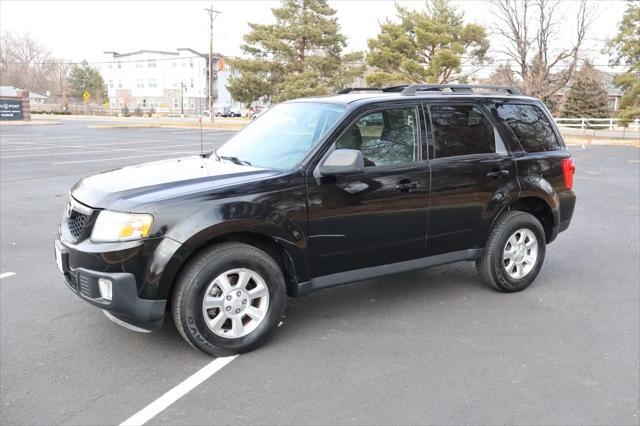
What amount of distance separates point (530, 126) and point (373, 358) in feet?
9.42

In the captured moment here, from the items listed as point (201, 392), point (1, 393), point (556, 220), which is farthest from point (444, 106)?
point (1, 393)

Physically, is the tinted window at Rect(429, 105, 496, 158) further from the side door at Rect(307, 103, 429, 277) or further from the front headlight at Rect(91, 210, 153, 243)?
the front headlight at Rect(91, 210, 153, 243)

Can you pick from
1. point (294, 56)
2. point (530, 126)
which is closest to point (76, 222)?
point (530, 126)

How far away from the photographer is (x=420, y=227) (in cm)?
461

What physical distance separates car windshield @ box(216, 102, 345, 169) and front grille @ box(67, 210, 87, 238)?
1.23 meters

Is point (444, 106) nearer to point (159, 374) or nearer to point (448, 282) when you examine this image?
A: point (448, 282)

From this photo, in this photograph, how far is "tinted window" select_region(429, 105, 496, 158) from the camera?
474 centimetres

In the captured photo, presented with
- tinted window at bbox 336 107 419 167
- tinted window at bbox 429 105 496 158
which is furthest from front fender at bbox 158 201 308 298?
tinted window at bbox 429 105 496 158

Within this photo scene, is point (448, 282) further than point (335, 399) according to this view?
Yes

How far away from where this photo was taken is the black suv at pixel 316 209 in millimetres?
3605

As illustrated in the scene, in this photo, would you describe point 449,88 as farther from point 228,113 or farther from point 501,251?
point 228,113

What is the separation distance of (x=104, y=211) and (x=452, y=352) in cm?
252

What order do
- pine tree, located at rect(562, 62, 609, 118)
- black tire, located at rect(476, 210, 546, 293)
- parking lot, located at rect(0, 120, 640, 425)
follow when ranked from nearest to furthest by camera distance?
parking lot, located at rect(0, 120, 640, 425), black tire, located at rect(476, 210, 546, 293), pine tree, located at rect(562, 62, 609, 118)

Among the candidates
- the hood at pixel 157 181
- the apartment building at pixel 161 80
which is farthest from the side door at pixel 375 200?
the apartment building at pixel 161 80
